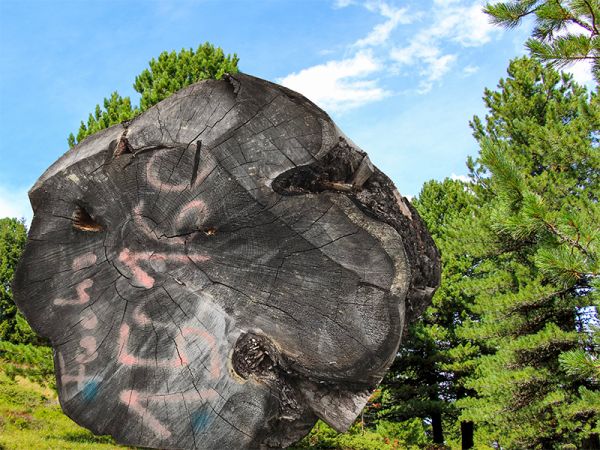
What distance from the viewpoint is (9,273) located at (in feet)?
54.5

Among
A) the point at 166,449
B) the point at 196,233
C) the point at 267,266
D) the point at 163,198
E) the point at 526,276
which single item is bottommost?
the point at 166,449

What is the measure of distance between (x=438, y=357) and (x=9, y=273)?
1289 cm

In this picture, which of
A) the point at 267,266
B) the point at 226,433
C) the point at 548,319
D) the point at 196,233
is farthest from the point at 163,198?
the point at 548,319

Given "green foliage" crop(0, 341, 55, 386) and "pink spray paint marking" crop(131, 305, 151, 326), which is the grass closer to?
"green foliage" crop(0, 341, 55, 386)

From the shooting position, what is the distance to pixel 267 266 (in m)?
2.93

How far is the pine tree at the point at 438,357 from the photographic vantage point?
47.5 feet

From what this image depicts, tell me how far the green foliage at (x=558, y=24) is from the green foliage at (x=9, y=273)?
12610 mm

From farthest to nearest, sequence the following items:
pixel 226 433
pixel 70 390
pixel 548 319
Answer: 1. pixel 548 319
2. pixel 70 390
3. pixel 226 433

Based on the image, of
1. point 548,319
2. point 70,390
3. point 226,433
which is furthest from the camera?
point 548,319

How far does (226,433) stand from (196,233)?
3.51 ft

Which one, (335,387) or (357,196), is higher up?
(357,196)

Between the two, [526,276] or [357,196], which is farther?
[526,276]

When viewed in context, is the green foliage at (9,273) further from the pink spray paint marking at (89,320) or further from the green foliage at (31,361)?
the pink spray paint marking at (89,320)

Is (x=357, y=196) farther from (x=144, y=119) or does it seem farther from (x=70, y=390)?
(x=70, y=390)
